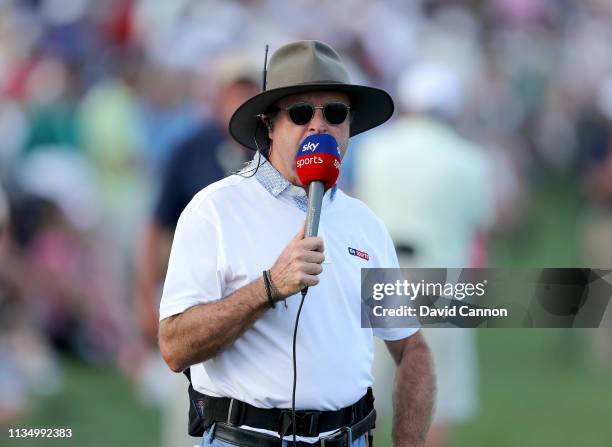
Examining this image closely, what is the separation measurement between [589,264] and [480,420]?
11.5ft

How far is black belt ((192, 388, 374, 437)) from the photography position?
3898 millimetres

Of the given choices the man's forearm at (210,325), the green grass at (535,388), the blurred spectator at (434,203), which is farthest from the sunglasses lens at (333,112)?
the green grass at (535,388)

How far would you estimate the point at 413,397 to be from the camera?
13.9ft

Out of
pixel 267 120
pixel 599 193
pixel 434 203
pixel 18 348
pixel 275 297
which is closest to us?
pixel 275 297

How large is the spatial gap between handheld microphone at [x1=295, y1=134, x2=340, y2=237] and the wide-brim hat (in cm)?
24

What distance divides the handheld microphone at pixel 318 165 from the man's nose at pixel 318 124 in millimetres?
110

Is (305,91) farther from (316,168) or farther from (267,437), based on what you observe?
(267,437)

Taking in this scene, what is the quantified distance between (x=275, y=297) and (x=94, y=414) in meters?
5.86

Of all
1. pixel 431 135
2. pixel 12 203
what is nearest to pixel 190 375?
pixel 431 135

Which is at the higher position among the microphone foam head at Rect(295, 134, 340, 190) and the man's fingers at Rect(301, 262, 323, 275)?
the microphone foam head at Rect(295, 134, 340, 190)

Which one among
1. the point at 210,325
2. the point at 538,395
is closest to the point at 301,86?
the point at 210,325

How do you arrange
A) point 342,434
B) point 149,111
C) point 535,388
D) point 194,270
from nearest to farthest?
point 194,270
point 342,434
point 535,388
point 149,111

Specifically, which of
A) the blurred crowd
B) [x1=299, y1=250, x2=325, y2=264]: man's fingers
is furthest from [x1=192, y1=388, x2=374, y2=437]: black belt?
the blurred crowd

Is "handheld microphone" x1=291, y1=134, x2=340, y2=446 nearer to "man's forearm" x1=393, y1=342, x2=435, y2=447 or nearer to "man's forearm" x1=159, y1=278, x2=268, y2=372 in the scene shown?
"man's forearm" x1=159, y1=278, x2=268, y2=372
